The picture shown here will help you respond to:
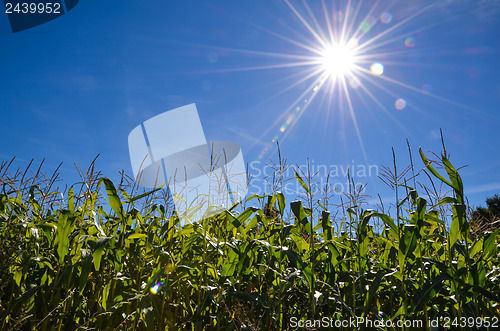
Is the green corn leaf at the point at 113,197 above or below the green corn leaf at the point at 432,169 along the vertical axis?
below

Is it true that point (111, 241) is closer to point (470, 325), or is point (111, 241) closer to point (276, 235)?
point (276, 235)

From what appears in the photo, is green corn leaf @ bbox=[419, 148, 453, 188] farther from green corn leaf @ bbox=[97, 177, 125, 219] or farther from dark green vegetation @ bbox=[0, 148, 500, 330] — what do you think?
green corn leaf @ bbox=[97, 177, 125, 219]

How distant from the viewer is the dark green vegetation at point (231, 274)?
180 centimetres

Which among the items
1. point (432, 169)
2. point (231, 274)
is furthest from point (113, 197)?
point (432, 169)

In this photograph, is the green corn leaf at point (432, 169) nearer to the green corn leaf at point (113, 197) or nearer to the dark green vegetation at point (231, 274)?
the dark green vegetation at point (231, 274)

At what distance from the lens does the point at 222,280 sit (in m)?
2.03

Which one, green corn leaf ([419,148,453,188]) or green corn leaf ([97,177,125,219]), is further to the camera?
green corn leaf ([97,177,125,219])

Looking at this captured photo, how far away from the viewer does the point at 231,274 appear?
215cm

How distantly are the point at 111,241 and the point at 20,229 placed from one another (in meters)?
0.72

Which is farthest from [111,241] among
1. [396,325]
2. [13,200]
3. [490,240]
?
[490,240]

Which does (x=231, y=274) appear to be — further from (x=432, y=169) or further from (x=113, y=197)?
(x=432, y=169)

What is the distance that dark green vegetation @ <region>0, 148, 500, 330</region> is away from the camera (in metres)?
1.80

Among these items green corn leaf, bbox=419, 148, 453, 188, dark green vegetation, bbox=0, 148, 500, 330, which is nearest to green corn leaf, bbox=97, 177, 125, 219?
dark green vegetation, bbox=0, 148, 500, 330

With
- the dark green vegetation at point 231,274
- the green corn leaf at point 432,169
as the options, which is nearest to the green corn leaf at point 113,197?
the dark green vegetation at point 231,274
